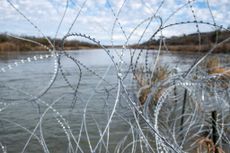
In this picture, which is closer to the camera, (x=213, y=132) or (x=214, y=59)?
(x=213, y=132)

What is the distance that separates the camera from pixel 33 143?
260 inches

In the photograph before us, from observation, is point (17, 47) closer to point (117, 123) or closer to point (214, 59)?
point (214, 59)

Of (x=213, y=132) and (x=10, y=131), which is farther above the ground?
(x=213, y=132)

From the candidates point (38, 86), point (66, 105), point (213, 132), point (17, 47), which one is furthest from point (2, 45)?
point (213, 132)

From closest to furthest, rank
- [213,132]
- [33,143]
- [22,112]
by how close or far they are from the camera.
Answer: [213,132], [33,143], [22,112]

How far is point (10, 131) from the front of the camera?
732 centimetres

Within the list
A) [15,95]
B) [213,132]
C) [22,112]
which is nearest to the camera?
[213,132]

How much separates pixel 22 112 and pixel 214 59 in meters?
7.44

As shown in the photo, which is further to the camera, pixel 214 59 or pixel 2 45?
pixel 2 45

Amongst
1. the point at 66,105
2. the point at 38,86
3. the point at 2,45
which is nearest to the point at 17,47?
the point at 2,45

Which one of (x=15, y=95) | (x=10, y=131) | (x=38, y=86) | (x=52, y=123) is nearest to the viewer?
(x=10, y=131)

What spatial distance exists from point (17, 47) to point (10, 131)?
39212 mm

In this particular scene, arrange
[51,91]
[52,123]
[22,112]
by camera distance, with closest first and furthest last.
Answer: [52,123], [22,112], [51,91]

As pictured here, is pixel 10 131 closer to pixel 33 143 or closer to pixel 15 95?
pixel 33 143
